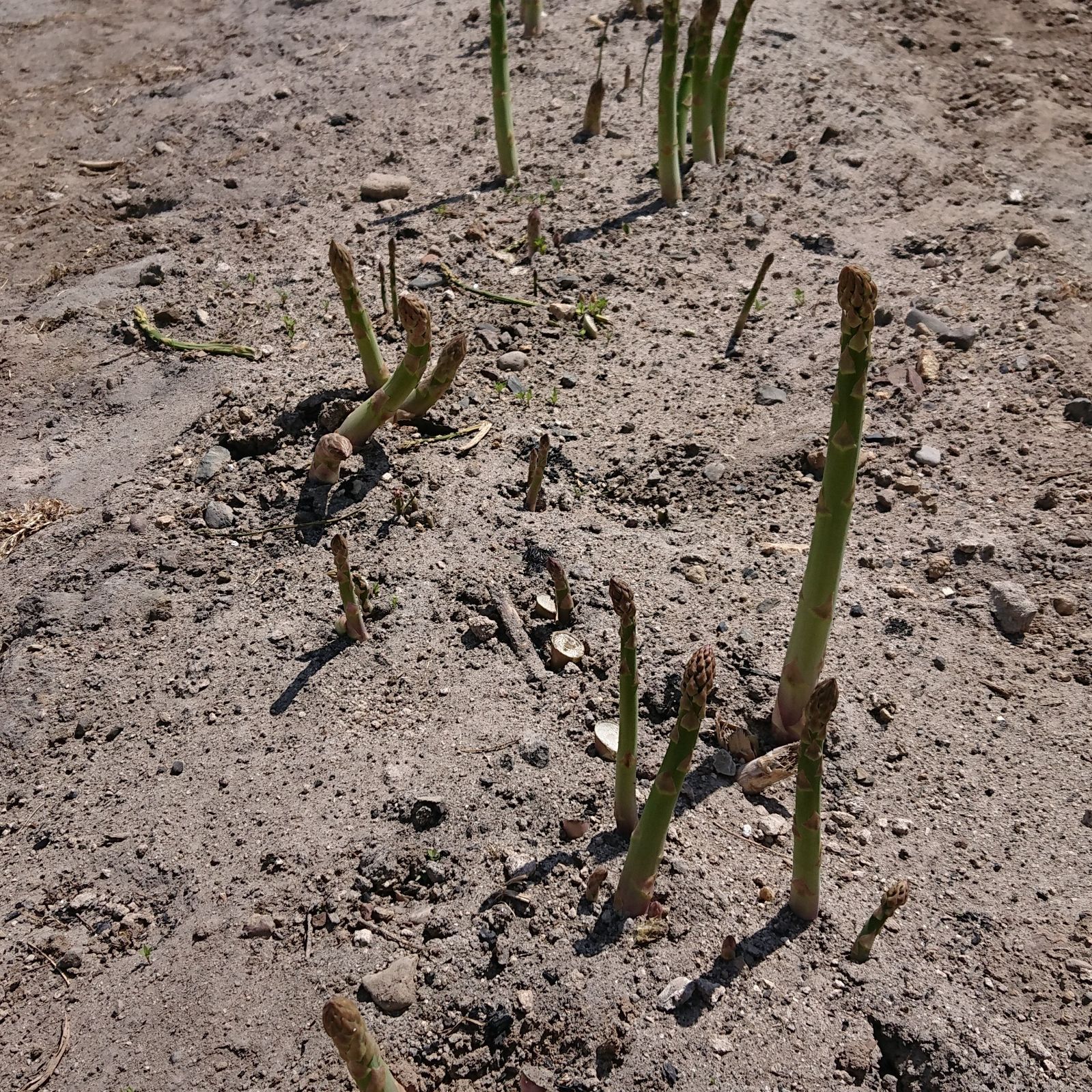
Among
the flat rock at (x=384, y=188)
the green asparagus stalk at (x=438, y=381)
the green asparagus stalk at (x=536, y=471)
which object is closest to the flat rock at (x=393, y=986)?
the green asparagus stalk at (x=536, y=471)

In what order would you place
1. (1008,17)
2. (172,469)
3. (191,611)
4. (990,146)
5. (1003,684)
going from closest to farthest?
(1003,684) → (191,611) → (172,469) → (990,146) → (1008,17)

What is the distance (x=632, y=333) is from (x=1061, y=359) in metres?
1.64

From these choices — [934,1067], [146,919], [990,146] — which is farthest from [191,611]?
[990,146]

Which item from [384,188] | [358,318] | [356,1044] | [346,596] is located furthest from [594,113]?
[356,1044]

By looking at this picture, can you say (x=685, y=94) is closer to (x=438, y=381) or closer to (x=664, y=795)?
(x=438, y=381)

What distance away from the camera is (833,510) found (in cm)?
237

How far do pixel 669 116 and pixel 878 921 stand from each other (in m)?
3.55

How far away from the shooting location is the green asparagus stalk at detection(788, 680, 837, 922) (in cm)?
210

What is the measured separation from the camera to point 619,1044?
230cm

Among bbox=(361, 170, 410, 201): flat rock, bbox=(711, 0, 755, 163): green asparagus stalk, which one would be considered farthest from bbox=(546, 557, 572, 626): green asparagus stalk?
bbox=(711, 0, 755, 163): green asparagus stalk

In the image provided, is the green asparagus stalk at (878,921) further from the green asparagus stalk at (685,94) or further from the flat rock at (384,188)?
the flat rock at (384,188)

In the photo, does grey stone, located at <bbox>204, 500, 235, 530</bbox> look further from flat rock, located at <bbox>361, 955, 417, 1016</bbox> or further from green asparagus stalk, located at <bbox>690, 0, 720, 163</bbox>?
green asparagus stalk, located at <bbox>690, 0, 720, 163</bbox>

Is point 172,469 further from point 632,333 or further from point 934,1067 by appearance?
point 934,1067

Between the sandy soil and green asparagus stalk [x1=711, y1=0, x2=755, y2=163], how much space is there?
20cm
